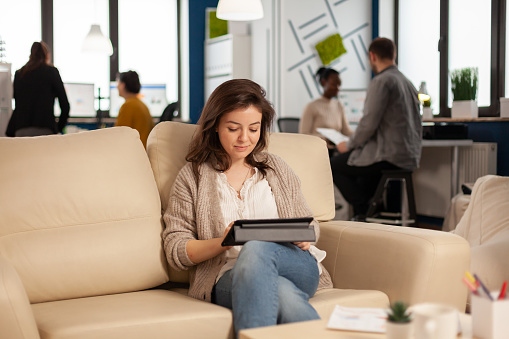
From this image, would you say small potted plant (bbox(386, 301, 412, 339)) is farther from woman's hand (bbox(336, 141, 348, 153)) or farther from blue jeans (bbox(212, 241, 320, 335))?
woman's hand (bbox(336, 141, 348, 153))

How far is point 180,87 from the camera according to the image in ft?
25.4

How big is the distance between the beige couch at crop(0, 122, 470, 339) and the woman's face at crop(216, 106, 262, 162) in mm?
289

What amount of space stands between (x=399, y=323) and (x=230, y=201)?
95 cm

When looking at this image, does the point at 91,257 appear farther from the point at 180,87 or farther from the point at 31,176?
the point at 180,87

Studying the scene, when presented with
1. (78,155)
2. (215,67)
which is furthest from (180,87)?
(78,155)

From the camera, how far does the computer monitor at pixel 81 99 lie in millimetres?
6820

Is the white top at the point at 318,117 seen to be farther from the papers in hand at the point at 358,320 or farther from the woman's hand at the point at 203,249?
the papers in hand at the point at 358,320

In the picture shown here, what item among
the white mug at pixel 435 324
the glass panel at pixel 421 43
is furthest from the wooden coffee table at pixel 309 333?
the glass panel at pixel 421 43

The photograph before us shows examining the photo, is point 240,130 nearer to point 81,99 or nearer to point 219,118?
point 219,118

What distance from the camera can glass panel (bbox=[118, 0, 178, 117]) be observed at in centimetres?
743

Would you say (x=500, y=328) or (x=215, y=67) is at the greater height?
(x=215, y=67)

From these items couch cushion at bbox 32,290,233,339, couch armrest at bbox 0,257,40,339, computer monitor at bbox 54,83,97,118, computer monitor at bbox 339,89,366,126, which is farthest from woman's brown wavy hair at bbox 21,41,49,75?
couch armrest at bbox 0,257,40,339

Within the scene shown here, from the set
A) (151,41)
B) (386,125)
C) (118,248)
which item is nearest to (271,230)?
(118,248)

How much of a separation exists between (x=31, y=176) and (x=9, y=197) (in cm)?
9
